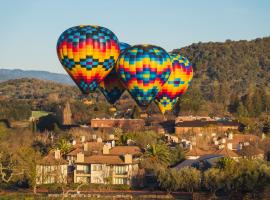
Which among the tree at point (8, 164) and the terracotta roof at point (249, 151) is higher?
the terracotta roof at point (249, 151)

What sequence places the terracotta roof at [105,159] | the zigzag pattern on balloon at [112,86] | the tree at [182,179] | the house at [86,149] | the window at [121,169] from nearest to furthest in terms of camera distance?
1. the tree at [182,179]
2. the window at [121,169]
3. the terracotta roof at [105,159]
4. the zigzag pattern on balloon at [112,86]
5. the house at [86,149]

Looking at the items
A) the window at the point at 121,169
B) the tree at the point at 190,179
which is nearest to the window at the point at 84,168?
the window at the point at 121,169

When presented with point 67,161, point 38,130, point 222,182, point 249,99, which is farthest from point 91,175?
point 249,99

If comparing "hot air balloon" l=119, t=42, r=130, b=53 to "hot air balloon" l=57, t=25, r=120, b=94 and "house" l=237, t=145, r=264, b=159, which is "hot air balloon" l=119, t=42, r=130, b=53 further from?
"house" l=237, t=145, r=264, b=159

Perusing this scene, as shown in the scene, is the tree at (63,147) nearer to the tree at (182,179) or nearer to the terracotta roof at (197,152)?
the terracotta roof at (197,152)

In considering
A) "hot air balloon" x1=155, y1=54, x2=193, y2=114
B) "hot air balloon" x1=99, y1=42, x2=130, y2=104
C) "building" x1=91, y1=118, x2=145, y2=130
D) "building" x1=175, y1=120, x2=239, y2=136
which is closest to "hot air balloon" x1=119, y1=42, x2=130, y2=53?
"hot air balloon" x1=99, y1=42, x2=130, y2=104

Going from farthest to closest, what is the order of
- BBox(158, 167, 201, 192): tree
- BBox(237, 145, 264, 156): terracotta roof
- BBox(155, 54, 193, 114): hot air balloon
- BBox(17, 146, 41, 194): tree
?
BBox(237, 145, 264, 156): terracotta roof < BBox(155, 54, 193, 114): hot air balloon < BBox(17, 146, 41, 194): tree < BBox(158, 167, 201, 192): tree
